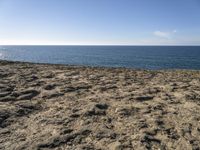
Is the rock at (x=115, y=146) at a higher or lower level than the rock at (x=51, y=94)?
lower

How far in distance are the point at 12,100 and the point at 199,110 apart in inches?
250

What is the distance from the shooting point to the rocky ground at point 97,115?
260 inches

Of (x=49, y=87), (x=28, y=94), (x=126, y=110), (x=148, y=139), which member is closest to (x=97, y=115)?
(x=126, y=110)

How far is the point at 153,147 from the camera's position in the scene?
6375 mm

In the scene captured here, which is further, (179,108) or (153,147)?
(179,108)

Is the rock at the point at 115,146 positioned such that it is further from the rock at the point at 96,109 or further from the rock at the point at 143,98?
the rock at the point at 143,98

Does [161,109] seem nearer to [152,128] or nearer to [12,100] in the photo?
[152,128]

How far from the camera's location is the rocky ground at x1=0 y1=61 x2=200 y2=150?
661 centimetres

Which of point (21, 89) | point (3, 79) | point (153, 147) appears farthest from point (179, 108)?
point (3, 79)

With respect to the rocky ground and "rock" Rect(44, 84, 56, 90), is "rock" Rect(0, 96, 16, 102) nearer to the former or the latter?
the rocky ground

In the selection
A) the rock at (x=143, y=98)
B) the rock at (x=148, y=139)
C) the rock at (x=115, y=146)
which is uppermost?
the rock at (x=143, y=98)

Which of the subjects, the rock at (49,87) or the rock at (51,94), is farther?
the rock at (49,87)

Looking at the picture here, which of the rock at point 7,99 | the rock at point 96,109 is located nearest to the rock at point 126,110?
the rock at point 96,109

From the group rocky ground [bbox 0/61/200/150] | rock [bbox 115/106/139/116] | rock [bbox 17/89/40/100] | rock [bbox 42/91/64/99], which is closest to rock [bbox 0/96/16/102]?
rocky ground [bbox 0/61/200/150]
